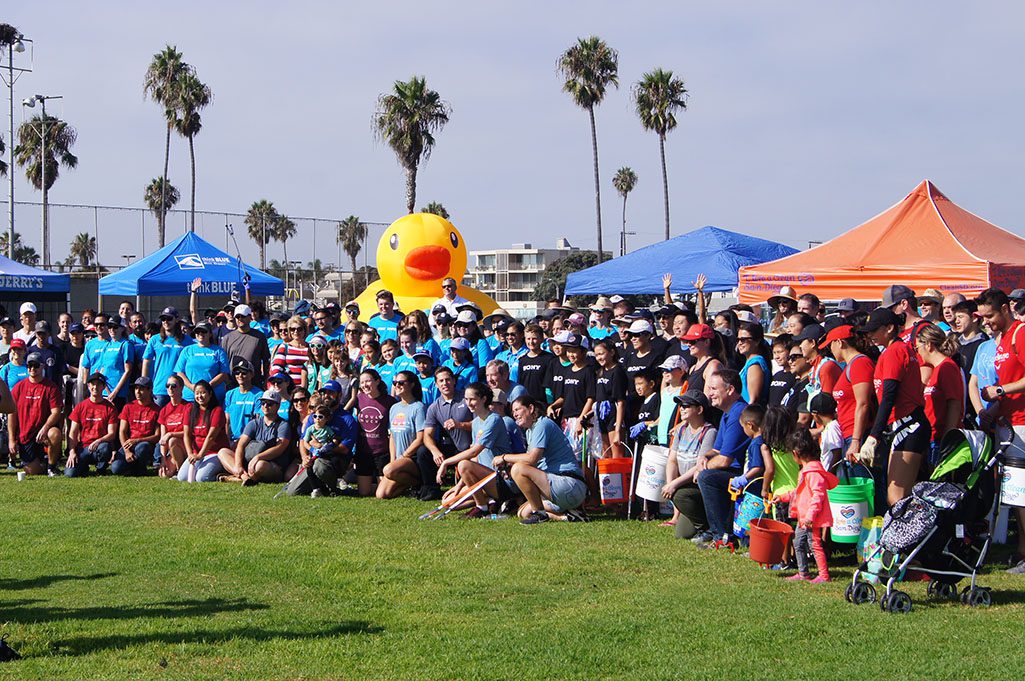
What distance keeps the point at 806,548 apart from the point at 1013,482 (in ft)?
4.76

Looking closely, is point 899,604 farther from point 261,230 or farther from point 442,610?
point 261,230

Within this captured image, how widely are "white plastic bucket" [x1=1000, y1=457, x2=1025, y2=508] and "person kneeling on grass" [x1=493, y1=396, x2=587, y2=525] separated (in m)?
3.71

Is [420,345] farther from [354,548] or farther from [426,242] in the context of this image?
[426,242]

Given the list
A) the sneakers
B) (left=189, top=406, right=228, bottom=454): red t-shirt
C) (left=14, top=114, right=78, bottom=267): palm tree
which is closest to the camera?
the sneakers

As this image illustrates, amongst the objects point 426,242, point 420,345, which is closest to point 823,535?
point 420,345

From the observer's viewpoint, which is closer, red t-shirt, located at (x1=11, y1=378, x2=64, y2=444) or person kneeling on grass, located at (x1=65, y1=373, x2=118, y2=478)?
person kneeling on grass, located at (x1=65, y1=373, x2=118, y2=478)

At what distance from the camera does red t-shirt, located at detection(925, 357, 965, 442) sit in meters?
7.94

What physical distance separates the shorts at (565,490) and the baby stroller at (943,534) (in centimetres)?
327

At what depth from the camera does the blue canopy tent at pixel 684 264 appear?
22.2 m

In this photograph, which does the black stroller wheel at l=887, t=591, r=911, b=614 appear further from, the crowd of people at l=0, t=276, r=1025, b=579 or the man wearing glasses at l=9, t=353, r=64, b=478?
the man wearing glasses at l=9, t=353, r=64, b=478

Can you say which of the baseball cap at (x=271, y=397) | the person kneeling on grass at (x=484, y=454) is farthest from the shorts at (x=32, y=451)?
the person kneeling on grass at (x=484, y=454)

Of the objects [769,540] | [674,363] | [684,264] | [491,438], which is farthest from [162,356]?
[684,264]

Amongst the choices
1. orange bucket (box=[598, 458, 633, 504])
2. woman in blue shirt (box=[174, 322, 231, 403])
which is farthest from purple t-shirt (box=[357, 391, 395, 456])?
orange bucket (box=[598, 458, 633, 504])

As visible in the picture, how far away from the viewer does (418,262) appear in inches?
799
